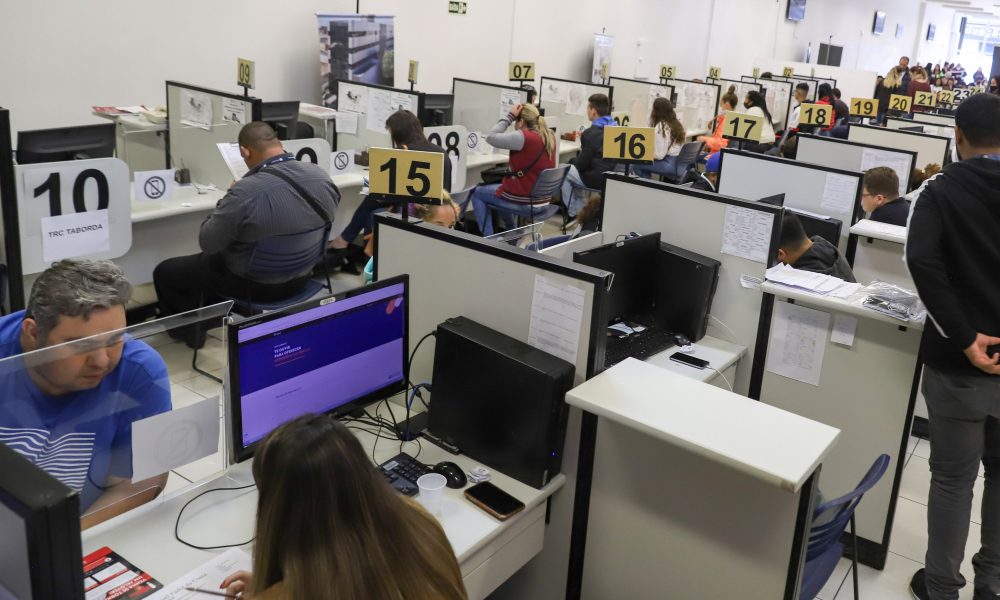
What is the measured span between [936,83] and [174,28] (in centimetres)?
1624

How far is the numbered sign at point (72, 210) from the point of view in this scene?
3.12 m

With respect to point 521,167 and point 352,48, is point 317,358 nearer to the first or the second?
point 521,167

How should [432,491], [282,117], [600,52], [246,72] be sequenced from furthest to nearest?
[600,52] < [246,72] < [282,117] < [432,491]

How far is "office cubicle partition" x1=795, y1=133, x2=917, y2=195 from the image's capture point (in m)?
4.68

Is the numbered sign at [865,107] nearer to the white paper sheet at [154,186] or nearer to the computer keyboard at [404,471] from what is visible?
the white paper sheet at [154,186]

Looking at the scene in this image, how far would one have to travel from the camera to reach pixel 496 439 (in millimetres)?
2053

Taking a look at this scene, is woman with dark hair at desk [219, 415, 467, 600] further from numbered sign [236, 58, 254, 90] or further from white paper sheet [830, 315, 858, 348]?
numbered sign [236, 58, 254, 90]

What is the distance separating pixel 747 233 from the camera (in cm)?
289

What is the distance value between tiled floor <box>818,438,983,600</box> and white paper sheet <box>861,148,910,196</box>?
74.3 inches

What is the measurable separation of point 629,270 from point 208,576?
1.83 meters

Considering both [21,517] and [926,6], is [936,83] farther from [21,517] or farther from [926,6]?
[21,517]

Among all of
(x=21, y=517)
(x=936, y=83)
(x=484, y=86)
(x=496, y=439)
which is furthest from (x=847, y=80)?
(x=21, y=517)

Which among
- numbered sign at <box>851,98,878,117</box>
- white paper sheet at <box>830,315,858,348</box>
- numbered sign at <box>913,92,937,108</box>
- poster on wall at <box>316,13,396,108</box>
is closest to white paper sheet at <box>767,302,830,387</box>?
white paper sheet at <box>830,315,858,348</box>

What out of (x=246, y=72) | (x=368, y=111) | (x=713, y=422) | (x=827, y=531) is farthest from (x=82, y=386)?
(x=368, y=111)
